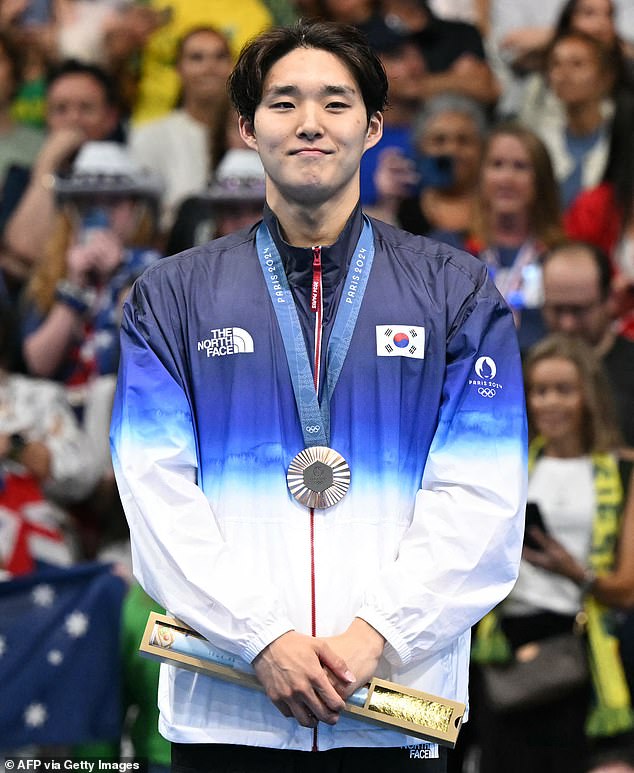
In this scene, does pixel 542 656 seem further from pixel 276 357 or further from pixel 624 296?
pixel 276 357

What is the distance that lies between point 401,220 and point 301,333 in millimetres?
4256

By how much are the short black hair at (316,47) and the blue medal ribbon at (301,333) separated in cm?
36

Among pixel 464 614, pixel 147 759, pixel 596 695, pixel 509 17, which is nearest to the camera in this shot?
pixel 464 614

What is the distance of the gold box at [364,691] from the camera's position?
3.21m

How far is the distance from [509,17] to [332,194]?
538 centimetres

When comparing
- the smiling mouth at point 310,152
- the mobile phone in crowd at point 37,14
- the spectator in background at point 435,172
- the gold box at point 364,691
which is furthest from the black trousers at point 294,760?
the mobile phone in crowd at point 37,14

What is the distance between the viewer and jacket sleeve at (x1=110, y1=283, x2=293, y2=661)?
322 cm

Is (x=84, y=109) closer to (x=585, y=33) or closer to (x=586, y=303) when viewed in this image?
(x=585, y=33)

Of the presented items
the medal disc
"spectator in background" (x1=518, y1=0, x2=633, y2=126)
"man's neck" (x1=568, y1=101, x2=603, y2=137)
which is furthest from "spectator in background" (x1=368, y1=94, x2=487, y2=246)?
the medal disc

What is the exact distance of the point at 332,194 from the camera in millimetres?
3498

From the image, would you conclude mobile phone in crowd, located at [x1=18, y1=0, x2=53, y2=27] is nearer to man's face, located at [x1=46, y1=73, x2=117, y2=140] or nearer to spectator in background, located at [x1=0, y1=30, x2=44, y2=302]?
spectator in background, located at [x1=0, y1=30, x2=44, y2=302]

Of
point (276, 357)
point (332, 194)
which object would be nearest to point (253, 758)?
point (276, 357)

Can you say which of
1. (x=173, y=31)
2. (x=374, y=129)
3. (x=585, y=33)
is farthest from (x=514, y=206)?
(x=374, y=129)

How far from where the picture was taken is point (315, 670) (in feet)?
10.3
